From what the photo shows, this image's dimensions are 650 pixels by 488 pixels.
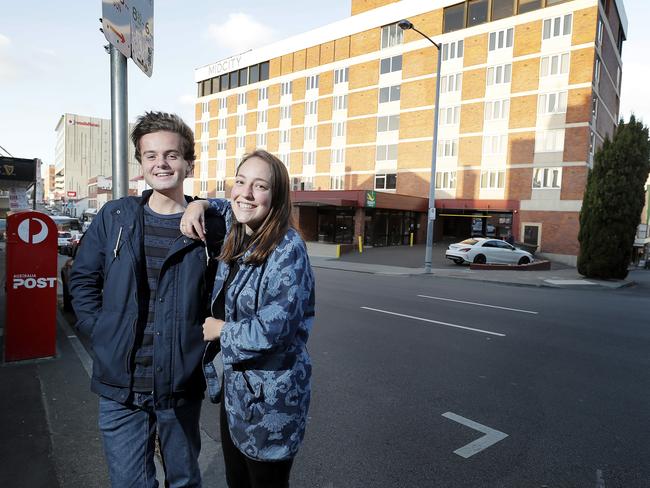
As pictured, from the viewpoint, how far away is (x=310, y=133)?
137ft

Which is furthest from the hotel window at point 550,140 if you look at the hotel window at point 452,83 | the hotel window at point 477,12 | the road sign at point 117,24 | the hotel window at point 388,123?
the road sign at point 117,24

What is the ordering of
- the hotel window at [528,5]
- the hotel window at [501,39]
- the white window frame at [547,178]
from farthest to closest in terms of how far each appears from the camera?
the hotel window at [501,39] < the hotel window at [528,5] < the white window frame at [547,178]

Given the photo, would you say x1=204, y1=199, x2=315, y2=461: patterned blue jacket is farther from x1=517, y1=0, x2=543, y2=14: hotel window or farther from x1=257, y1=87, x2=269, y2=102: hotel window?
x1=257, y1=87, x2=269, y2=102: hotel window

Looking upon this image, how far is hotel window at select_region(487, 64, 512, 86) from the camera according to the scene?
30.3 m

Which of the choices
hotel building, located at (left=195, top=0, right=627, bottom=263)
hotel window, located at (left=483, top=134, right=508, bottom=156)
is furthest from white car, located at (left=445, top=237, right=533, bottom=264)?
hotel window, located at (left=483, top=134, right=508, bottom=156)

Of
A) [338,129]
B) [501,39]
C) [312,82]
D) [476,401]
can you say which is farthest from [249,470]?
[312,82]

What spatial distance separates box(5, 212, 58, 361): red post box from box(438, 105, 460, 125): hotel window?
3219 cm

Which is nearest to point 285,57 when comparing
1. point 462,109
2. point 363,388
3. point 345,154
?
point 345,154

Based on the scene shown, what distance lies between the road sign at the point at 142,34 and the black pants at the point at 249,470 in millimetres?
2188

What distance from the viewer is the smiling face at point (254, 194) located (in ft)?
6.27

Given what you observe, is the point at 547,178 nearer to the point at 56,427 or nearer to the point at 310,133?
the point at 310,133

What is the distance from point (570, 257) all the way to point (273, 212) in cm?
3018

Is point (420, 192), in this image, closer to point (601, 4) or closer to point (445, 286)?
point (601, 4)

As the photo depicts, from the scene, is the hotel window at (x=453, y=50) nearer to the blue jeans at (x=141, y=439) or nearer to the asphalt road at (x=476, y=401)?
the asphalt road at (x=476, y=401)
